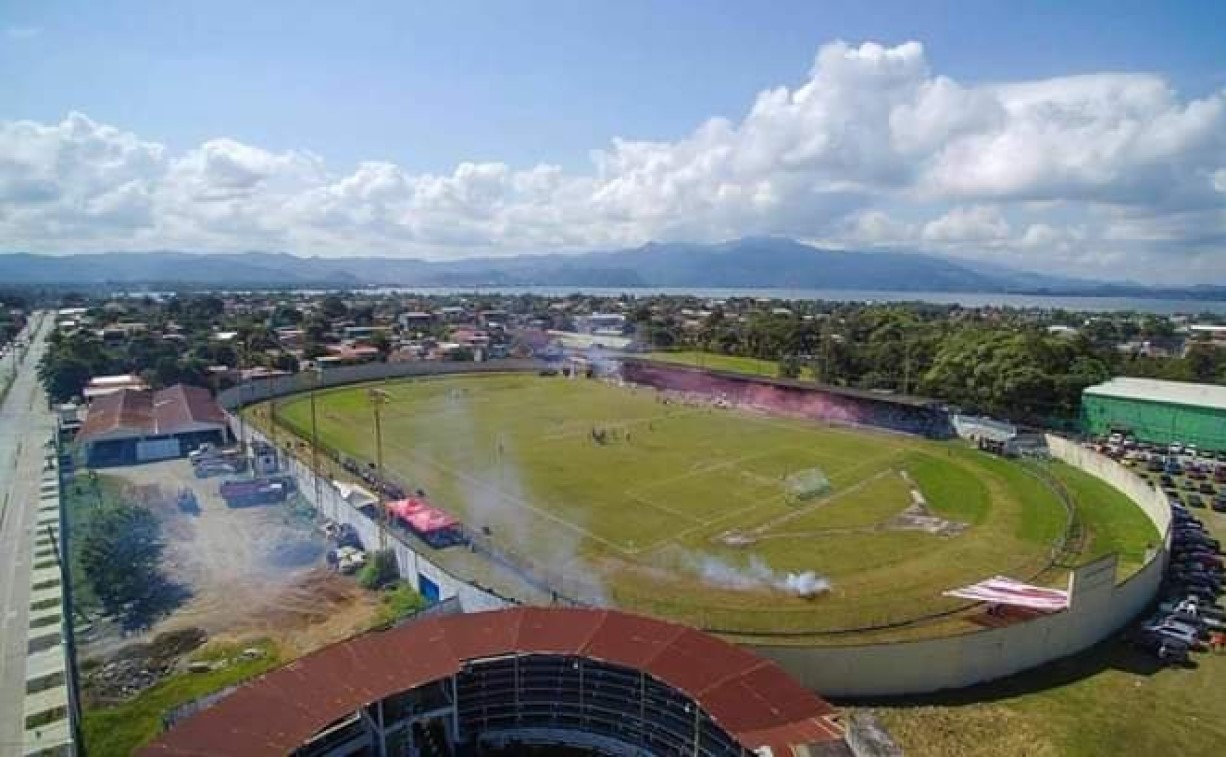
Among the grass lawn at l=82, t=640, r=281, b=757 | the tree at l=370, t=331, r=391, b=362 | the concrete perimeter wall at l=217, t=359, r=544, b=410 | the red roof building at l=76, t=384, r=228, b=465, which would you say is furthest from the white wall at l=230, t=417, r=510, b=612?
the tree at l=370, t=331, r=391, b=362

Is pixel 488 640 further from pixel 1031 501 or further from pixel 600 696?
pixel 1031 501

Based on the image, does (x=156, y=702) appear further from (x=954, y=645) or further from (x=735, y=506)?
(x=735, y=506)

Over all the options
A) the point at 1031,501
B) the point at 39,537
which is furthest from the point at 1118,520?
the point at 39,537

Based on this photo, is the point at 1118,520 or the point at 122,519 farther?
the point at 1118,520

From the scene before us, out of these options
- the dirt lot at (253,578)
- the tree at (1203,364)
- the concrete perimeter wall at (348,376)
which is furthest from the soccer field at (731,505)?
the tree at (1203,364)

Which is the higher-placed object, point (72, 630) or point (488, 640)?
point (488, 640)

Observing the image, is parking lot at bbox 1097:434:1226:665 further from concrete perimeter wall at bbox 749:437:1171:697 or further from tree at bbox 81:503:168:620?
tree at bbox 81:503:168:620

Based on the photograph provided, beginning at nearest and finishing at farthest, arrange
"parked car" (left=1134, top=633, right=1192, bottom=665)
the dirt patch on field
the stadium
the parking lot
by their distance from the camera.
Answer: "parked car" (left=1134, top=633, right=1192, bottom=665) < the parking lot < the stadium < the dirt patch on field
